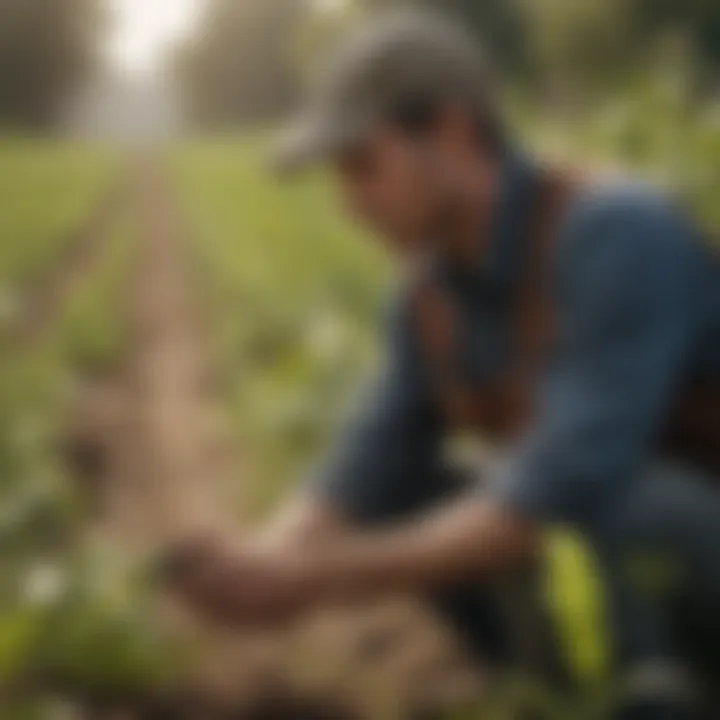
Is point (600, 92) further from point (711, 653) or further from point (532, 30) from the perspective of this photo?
point (711, 653)

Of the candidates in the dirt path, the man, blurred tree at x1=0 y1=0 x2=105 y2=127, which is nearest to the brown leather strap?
the man

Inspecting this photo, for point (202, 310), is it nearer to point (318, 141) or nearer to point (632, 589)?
point (318, 141)

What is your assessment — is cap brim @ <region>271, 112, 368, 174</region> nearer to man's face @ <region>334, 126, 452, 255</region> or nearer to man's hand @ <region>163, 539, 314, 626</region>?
man's face @ <region>334, 126, 452, 255</region>

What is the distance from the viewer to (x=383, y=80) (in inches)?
29.3

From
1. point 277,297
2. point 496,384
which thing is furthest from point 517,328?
point 277,297

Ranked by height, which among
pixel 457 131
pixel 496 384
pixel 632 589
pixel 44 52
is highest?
pixel 44 52

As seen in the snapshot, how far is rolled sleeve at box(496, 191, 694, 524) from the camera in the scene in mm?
734

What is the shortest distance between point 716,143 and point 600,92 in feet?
0.28

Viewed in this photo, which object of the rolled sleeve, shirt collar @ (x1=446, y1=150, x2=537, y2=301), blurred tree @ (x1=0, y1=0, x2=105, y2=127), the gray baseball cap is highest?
blurred tree @ (x1=0, y1=0, x2=105, y2=127)

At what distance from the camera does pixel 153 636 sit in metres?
0.75

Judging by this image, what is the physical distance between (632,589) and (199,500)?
24 centimetres

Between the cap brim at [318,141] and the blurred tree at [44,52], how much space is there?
0.14 m

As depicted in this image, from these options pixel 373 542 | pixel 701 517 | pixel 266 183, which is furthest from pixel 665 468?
pixel 266 183

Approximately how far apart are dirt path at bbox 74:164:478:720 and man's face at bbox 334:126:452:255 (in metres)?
→ 0.13
